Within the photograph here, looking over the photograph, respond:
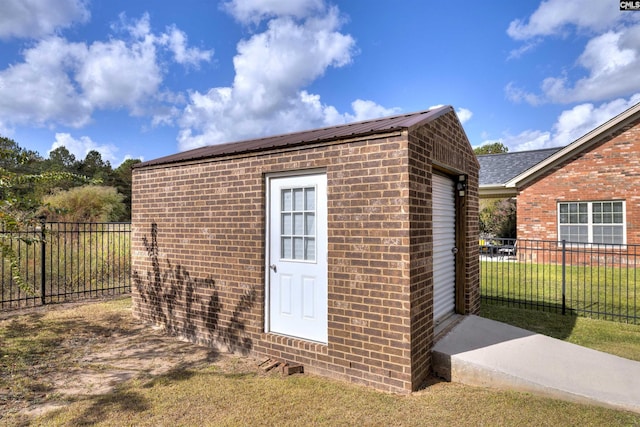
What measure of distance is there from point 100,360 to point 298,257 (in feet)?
10.5

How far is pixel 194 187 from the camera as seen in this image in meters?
5.29

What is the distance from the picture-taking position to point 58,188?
18297 millimetres

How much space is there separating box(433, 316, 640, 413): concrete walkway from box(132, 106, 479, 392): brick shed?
37 centimetres

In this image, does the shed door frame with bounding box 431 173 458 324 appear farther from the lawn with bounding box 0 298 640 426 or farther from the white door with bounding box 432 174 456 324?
the lawn with bounding box 0 298 640 426

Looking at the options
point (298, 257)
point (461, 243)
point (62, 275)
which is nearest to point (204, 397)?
point (298, 257)

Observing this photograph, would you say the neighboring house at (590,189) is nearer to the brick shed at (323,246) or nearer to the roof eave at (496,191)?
the roof eave at (496,191)

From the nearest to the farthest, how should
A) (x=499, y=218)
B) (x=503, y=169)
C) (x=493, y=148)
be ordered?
(x=503, y=169) < (x=499, y=218) < (x=493, y=148)

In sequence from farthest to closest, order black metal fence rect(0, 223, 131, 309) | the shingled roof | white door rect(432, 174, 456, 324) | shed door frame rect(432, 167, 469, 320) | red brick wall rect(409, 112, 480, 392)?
the shingled roof
black metal fence rect(0, 223, 131, 309)
shed door frame rect(432, 167, 469, 320)
white door rect(432, 174, 456, 324)
red brick wall rect(409, 112, 480, 392)

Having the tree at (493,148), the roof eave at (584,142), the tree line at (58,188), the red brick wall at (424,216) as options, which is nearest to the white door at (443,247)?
the red brick wall at (424,216)

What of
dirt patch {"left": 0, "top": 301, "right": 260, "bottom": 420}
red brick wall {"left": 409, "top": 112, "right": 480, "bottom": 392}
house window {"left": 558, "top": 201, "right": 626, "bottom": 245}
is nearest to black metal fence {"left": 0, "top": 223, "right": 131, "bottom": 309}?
dirt patch {"left": 0, "top": 301, "right": 260, "bottom": 420}

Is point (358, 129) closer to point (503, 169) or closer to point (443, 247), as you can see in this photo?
point (443, 247)

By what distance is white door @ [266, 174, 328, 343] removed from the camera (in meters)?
4.09

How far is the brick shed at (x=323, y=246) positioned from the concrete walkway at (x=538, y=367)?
0.37m

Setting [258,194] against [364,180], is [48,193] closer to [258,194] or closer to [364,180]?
[258,194]
